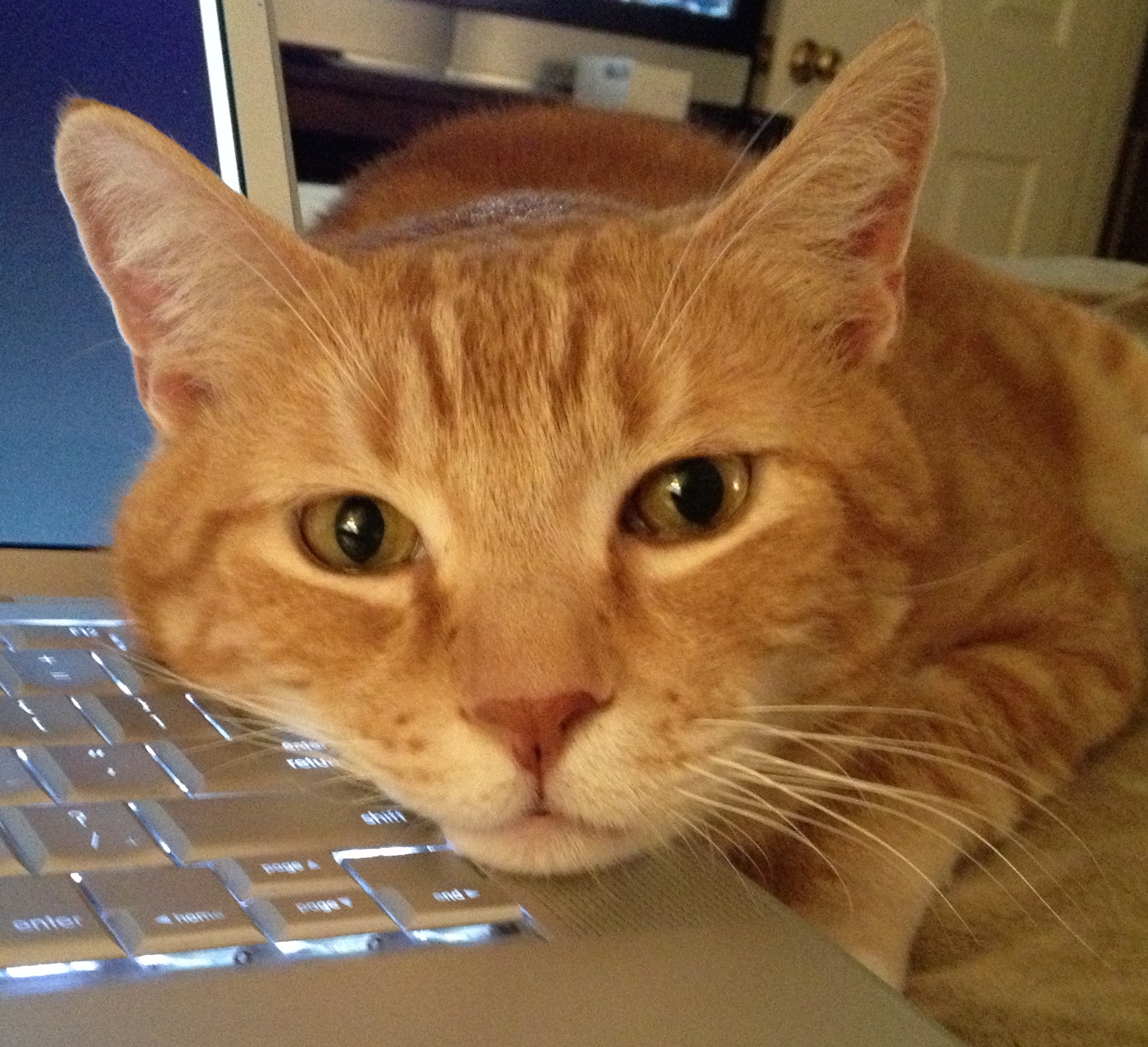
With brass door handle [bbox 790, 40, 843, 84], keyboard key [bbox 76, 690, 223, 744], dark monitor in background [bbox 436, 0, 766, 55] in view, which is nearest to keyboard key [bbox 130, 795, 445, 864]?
keyboard key [bbox 76, 690, 223, 744]

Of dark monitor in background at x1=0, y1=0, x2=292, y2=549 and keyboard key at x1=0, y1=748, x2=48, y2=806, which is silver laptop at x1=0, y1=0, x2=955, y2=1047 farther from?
dark monitor in background at x1=0, y1=0, x2=292, y2=549

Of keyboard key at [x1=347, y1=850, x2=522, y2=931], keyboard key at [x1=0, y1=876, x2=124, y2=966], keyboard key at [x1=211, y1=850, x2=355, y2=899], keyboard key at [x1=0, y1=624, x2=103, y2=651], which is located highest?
keyboard key at [x1=0, y1=876, x2=124, y2=966]

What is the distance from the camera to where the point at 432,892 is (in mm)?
622

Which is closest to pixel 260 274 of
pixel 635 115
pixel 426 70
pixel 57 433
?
pixel 57 433

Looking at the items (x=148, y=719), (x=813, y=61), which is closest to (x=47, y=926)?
(x=148, y=719)

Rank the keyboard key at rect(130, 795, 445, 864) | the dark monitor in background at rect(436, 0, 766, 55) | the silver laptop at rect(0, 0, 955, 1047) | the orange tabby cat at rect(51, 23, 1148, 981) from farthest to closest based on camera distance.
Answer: the dark monitor in background at rect(436, 0, 766, 55), the orange tabby cat at rect(51, 23, 1148, 981), the keyboard key at rect(130, 795, 445, 864), the silver laptop at rect(0, 0, 955, 1047)

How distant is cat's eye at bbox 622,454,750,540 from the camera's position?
2.80ft

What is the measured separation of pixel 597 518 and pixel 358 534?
19 centimetres

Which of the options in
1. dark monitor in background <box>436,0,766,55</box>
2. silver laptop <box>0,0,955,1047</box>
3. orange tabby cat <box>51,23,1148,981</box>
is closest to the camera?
silver laptop <box>0,0,955,1047</box>

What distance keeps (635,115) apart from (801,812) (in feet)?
5.62

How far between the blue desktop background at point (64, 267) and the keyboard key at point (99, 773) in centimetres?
38

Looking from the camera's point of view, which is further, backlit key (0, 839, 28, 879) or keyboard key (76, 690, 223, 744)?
keyboard key (76, 690, 223, 744)

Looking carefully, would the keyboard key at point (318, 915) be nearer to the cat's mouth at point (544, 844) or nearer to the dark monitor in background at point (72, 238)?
the cat's mouth at point (544, 844)

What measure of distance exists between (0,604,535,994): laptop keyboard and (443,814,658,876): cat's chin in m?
0.02
